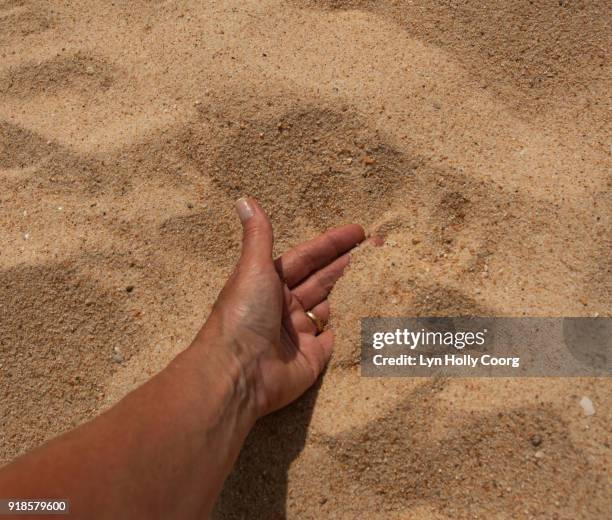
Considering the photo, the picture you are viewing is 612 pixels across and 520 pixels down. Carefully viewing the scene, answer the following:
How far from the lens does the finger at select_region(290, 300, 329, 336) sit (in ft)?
4.68

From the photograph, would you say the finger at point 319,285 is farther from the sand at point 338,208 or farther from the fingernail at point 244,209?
the fingernail at point 244,209

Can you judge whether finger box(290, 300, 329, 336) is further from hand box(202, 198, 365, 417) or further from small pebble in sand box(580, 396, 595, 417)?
small pebble in sand box(580, 396, 595, 417)

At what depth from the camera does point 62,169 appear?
153 cm

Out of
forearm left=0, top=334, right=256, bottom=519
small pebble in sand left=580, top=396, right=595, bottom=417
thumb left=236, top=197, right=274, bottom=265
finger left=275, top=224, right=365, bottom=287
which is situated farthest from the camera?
finger left=275, top=224, right=365, bottom=287

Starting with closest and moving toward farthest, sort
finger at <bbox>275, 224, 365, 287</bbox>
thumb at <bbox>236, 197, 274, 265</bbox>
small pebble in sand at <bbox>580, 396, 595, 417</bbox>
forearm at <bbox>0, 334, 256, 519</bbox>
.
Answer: forearm at <bbox>0, 334, 256, 519</bbox> → small pebble in sand at <bbox>580, 396, 595, 417</bbox> → thumb at <bbox>236, 197, 274, 265</bbox> → finger at <bbox>275, 224, 365, 287</bbox>

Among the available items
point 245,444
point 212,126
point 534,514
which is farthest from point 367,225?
point 534,514

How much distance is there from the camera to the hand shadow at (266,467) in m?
1.27

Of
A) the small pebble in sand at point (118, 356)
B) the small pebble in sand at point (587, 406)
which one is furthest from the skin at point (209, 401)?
the small pebble in sand at point (587, 406)

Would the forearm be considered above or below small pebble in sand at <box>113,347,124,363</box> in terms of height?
above

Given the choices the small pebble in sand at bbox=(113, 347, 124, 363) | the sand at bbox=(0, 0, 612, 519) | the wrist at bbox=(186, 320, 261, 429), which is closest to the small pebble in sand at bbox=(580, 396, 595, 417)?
the sand at bbox=(0, 0, 612, 519)

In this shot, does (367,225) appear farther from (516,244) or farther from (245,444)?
(245,444)

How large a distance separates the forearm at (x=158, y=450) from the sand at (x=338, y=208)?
0.18 m

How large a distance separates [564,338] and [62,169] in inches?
54.6

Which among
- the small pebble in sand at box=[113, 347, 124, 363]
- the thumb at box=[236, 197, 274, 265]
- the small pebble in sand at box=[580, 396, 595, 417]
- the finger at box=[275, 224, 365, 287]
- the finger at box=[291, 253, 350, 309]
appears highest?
the thumb at box=[236, 197, 274, 265]
